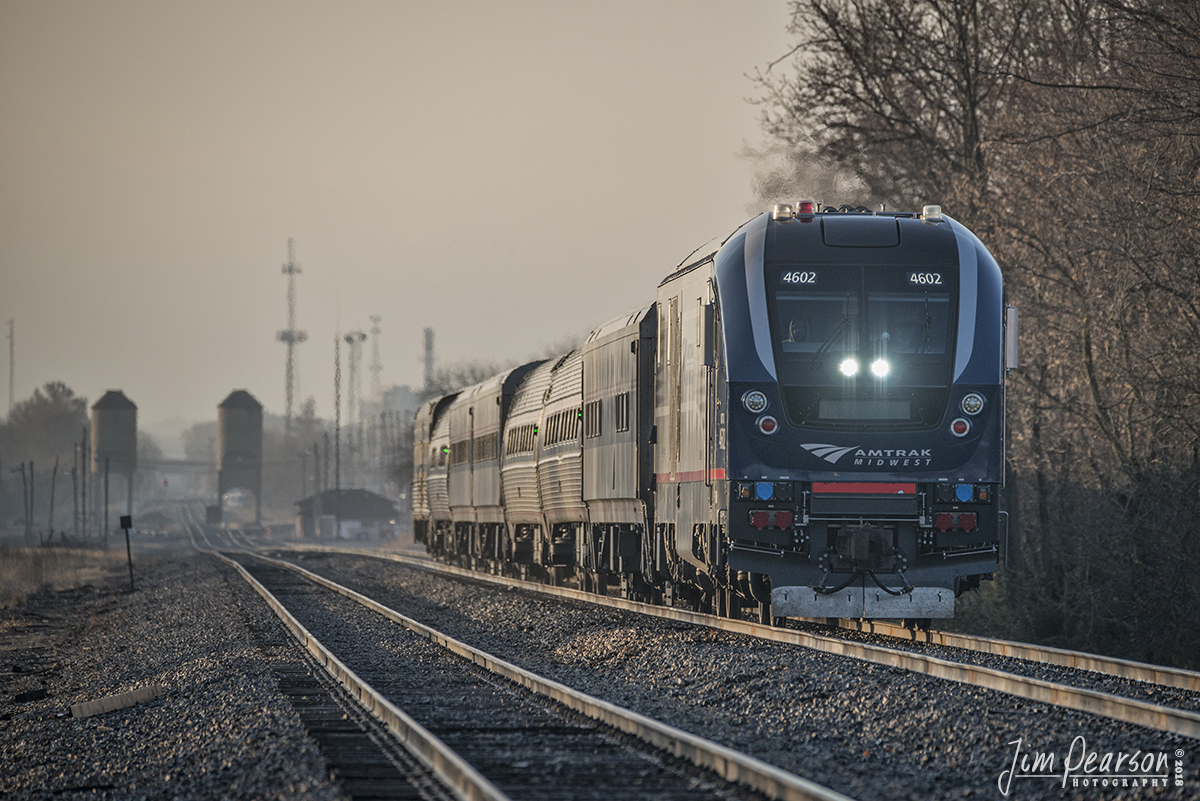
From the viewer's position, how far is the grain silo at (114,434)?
406 feet

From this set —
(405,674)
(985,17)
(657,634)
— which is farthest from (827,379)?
(985,17)

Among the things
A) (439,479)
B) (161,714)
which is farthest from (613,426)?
(439,479)

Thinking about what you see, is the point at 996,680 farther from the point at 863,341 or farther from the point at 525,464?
the point at 525,464

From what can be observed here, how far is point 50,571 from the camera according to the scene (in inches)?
1928

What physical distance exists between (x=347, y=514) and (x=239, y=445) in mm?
23826

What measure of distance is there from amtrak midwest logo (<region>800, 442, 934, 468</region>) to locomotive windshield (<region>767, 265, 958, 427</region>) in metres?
0.21

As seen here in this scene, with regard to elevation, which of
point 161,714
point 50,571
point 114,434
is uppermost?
point 114,434

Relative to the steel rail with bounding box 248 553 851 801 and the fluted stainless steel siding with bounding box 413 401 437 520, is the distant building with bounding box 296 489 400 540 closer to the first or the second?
the fluted stainless steel siding with bounding box 413 401 437 520

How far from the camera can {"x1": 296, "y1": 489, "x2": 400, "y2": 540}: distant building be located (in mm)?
102625

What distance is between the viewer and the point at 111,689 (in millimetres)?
15219

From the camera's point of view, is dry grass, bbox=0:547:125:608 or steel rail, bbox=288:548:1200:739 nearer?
steel rail, bbox=288:548:1200:739

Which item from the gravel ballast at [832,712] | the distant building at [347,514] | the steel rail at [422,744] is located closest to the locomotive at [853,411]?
the gravel ballast at [832,712]

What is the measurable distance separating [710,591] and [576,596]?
19.7ft

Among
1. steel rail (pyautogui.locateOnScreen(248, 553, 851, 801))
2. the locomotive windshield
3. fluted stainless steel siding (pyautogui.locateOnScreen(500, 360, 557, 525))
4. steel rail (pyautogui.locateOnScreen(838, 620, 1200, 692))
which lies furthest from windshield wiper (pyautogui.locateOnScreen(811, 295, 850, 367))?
fluted stainless steel siding (pyautogui.locateOnScreen(500, 360, 557, 525))
